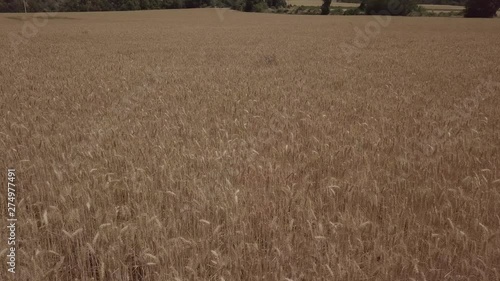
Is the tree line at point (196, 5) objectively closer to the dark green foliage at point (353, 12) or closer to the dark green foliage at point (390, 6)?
the dark green foliage at point (390, 6)

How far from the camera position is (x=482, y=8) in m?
69.1

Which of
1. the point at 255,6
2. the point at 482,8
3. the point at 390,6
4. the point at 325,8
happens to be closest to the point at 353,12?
the point at 325,8

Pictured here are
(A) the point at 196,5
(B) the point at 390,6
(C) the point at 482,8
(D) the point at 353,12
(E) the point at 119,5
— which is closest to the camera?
(C) the point at 482,8

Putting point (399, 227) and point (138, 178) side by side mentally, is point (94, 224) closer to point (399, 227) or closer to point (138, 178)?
point (138, 178)

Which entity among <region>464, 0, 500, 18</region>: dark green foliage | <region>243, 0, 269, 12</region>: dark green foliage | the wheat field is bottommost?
the wheat field

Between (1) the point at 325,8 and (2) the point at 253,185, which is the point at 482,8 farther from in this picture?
(2) the point at 253,185

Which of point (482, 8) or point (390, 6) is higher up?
point (390, 6)

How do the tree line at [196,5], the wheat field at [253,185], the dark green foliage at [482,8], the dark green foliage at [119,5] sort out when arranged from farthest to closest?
the dark green foliage at [119,5] < the tree line at [196,5] < the dark green foliage at [482,8] < the wheat field at [253,185]

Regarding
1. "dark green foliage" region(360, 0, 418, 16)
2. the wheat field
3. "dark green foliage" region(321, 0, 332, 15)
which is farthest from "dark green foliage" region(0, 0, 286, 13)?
the wheat field

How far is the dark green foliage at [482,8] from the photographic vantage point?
226 ft

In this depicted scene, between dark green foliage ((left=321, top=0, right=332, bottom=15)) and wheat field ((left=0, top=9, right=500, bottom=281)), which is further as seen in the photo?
dark green foliage ((left=321, top=0, right=332, bottom=15))

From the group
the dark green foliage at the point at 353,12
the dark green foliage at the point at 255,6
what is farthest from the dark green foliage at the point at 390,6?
the dark green foliage at the point at 255,6

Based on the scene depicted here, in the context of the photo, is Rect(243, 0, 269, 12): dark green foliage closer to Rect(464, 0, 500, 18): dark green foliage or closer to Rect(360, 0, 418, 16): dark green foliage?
Rect(360, 0, 418, 16): dark green foliage

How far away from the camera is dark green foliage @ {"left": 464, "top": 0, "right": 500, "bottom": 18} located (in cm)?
6894
